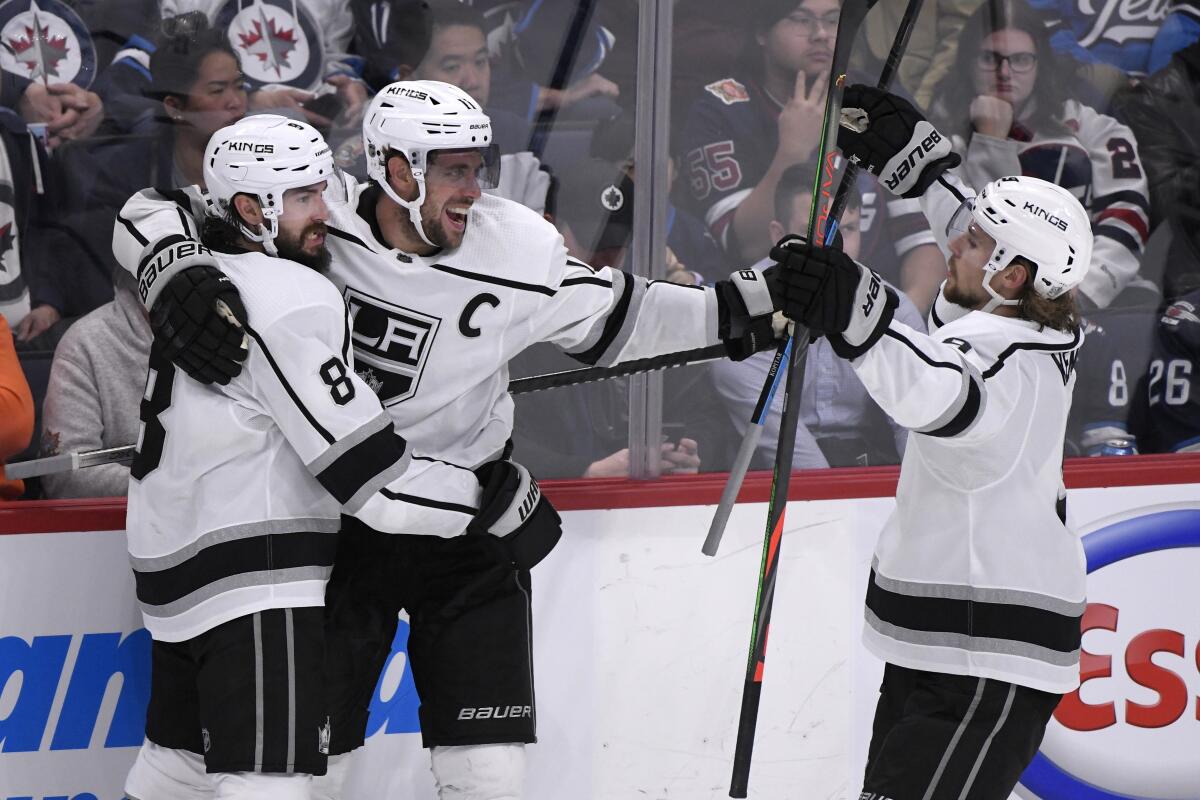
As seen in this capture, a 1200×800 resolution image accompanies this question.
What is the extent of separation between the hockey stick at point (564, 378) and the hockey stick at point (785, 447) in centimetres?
33

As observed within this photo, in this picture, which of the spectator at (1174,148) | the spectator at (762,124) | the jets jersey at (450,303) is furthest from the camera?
the spectator at (1174,148)

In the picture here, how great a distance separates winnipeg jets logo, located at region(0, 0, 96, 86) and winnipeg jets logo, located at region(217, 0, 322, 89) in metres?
0.25

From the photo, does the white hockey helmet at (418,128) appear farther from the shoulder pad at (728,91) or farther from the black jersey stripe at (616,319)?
the shoulder pad at (728,91)

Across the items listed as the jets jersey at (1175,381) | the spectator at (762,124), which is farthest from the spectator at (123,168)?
the jets jersey at (1175,381)

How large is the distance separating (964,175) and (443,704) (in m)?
1.59

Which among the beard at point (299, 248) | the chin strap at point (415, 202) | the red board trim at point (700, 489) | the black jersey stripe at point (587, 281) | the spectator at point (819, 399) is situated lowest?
the red board trim at point (700, 489)

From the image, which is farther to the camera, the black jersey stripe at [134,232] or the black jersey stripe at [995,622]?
the black jersey stripe at [134,232]

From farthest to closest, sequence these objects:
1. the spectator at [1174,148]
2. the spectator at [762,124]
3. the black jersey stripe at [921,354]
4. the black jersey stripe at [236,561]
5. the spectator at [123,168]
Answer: the spectator at [1174,148], the spectator at [762,124], the spectator at [123,168], the black jersey stripe at [236,561], the black jersey stripe at [921,354]

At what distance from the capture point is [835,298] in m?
2.17

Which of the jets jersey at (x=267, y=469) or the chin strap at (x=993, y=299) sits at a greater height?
the chin strap at (x=993, y=299)

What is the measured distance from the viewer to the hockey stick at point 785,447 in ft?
7.51

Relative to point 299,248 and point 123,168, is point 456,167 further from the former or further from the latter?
point 123,168

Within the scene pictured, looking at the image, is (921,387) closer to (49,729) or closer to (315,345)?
(315,345)

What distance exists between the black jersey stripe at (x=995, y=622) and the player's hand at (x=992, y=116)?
1212mm
